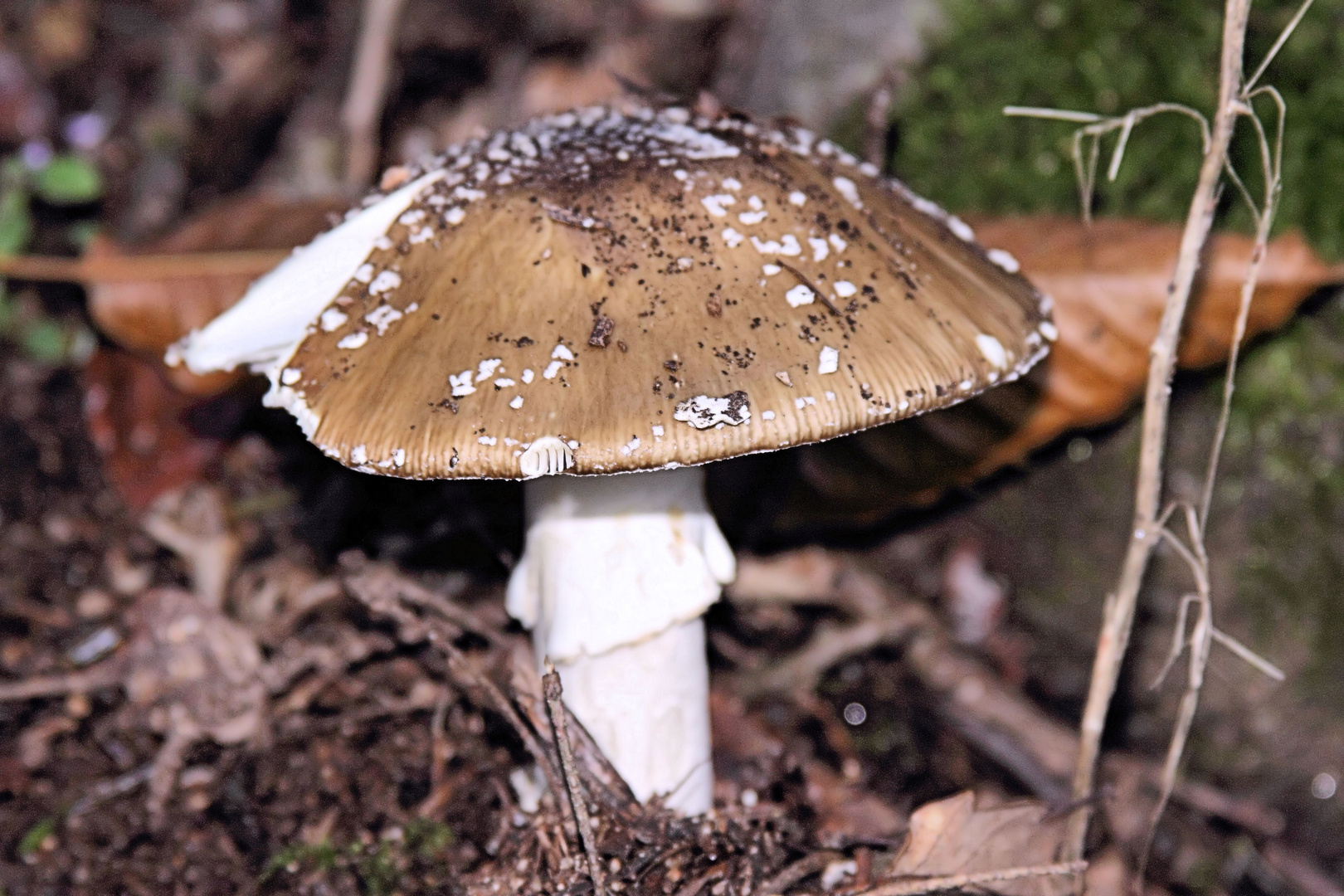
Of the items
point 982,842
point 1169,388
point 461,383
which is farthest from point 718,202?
point 982,842

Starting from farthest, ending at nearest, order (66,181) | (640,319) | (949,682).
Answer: (66,181), (949,682), (640,319)

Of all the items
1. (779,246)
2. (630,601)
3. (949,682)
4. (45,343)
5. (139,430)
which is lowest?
(949,682)

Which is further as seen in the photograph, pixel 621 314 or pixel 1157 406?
pixel 1157 406

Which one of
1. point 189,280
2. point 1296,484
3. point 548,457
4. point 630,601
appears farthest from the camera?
point 189,280

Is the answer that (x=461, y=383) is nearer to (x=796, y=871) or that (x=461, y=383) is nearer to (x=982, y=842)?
(x=796, y=871)

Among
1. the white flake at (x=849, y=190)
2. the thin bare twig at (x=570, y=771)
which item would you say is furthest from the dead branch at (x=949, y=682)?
the white flake at (x=849, y=190)

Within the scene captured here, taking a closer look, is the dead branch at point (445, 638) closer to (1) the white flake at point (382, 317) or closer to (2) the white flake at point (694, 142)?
(1) the white flake at point (382, 317)
